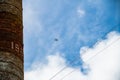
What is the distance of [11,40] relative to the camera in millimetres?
14727

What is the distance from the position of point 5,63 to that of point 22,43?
1909 millimetres

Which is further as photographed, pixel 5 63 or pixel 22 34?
pixel 22 34

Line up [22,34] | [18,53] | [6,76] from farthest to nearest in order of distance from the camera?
[22,34], [18,53], [6,76]

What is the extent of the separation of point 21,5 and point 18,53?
9.01 feet

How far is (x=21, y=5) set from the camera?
16.4 meters

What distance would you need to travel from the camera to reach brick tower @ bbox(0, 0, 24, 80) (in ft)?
45.1

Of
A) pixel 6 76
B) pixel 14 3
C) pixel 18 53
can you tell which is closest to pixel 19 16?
pixel 14 3

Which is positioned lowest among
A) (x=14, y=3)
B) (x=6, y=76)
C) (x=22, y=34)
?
(x=6, y=76)

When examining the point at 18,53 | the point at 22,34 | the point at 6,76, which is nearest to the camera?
the point at 6,76

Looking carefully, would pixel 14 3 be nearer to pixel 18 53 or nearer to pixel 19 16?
pixel 19 16

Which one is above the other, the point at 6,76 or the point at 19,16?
the point at 19,16

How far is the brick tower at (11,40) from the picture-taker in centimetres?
1373

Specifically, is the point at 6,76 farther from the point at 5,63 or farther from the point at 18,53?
the point at 18,53

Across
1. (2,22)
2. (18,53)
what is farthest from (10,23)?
(18,53)
